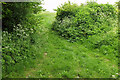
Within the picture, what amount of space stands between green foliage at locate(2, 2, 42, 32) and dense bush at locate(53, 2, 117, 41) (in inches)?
136

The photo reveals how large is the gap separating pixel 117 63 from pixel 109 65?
44cm

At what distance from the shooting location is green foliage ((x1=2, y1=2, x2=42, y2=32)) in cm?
687

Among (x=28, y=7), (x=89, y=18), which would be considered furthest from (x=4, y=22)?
(x=89, y=18)

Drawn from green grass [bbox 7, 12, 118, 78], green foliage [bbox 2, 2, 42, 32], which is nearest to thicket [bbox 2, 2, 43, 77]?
green foliage [bbox 2, 2, 42, 32]

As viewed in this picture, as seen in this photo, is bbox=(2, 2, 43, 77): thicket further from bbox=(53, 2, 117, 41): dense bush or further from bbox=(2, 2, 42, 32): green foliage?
bbox=(53, 2, 117, 41): dense bush

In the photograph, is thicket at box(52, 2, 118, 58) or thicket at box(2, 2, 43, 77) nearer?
thicket at box(2, 2, 43, 77)

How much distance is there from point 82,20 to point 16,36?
5.13 metres

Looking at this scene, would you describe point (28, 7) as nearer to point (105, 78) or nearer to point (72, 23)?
point (72, 23)

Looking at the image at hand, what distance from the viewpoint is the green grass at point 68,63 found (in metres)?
5.88

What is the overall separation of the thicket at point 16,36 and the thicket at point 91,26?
3.00m

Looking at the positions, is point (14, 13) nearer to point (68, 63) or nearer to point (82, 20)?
point (68, 63)

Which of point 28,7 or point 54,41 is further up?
point 28,7

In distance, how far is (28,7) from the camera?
24.6 ft

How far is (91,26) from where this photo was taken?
32.9 ft
